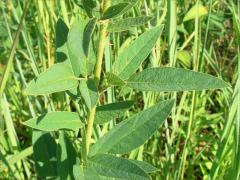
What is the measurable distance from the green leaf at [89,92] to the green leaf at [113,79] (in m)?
0.02

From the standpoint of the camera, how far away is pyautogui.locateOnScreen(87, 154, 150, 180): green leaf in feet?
2.06

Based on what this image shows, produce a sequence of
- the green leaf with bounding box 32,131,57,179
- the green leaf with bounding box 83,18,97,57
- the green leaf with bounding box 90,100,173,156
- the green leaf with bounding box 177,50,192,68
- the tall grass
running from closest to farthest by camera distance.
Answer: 1. the green leaf with bounding box 83,18,97,57
2. the green leaf with bounding box 90,100,173,156
3. the green leaf with bounding box 32,131,57,179
4. the tall grass
5. the green leaf with bounding box 177,50,192,68

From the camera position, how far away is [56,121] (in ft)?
2.26

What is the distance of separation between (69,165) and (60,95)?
0.44 m

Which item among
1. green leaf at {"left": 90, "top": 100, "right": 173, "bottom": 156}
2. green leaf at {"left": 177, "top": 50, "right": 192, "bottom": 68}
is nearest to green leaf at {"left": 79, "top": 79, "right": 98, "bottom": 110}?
green leaf at {"left": 90, "top": 100, "right": 173, "bottom": 156}

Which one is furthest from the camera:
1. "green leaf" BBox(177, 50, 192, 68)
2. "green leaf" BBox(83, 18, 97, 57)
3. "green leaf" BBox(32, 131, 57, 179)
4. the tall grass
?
"green leaf" BBox(177, 50, 192, 68)

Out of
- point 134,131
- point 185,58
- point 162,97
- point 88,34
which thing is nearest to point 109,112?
point 134,131

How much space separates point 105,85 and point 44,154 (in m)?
0.22

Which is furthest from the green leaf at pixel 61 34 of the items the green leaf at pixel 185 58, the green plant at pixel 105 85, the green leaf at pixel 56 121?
the green leaf at pixel 185 58

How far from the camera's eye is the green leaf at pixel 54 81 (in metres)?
0.58

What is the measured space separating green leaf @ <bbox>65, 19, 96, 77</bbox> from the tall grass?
2 centimetres

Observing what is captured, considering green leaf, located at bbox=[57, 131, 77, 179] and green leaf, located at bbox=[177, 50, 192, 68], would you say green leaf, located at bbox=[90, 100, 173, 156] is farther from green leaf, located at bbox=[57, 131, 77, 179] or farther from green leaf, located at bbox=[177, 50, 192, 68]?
green leaf, located at bbox=[177, 50, 192, 68]

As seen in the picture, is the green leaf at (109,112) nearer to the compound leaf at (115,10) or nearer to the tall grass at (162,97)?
the tall grass at (162,97)

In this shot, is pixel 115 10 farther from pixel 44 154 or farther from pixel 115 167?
pixel 44 154
